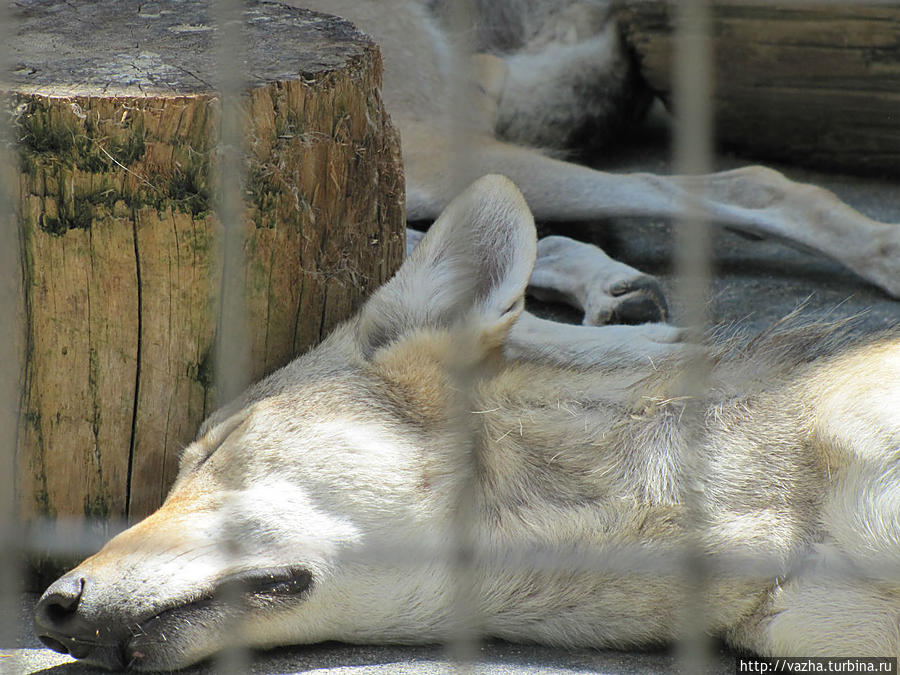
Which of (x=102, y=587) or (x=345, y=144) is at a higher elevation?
(x=345, y=144)

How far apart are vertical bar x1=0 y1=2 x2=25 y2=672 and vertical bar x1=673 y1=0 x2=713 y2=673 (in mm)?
1510

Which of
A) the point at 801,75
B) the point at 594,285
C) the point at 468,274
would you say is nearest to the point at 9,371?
the point at 468,274

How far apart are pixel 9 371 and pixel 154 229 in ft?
1.75

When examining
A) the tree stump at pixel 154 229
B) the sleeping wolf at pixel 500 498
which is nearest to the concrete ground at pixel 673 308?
the sleeping wolf at pixel 500 498

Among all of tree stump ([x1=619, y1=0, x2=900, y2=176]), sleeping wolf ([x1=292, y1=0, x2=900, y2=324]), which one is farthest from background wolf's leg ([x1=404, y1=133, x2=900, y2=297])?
tree stump ([x1=619, y1=0, x2=900, y2=176])

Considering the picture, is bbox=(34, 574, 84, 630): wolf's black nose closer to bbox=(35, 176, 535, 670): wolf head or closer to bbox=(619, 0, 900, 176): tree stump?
bbox=(35, 176, 535, 670): wolf head

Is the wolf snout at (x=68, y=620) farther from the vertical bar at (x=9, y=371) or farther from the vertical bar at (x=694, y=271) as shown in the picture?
the vertical bar at (x=694, y=271)

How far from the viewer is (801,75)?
556cm

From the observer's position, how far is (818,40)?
5.41 metres

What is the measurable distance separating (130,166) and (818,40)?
3810mm

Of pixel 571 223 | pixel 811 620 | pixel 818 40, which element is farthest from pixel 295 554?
pixel 818 40

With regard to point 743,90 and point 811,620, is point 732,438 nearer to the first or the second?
point 811,620

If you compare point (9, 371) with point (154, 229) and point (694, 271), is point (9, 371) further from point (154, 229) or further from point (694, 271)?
point (694, 271)

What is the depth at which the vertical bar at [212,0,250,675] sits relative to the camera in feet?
8.17
